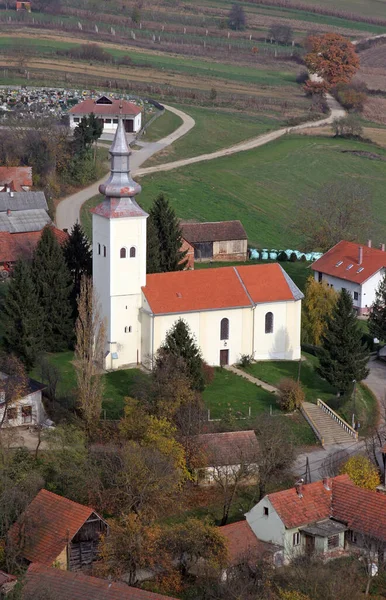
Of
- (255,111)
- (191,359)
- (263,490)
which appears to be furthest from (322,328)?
(255,111)

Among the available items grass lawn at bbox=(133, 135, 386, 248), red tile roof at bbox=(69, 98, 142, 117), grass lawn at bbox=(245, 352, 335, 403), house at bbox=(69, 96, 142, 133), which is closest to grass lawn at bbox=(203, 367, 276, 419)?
grass lawn at bbox=(245, 352, 335, 403)

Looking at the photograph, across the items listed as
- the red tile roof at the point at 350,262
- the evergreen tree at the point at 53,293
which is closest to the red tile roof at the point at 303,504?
the evergreen tree at the point at 53,293

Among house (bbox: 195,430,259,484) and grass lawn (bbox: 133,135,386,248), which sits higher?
house (bbox: 195,430,259,484)

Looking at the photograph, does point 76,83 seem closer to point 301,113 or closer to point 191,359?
point 301,113

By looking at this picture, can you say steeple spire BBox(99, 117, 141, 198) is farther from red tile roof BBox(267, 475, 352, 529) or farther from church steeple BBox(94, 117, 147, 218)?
red tile roof BBox(267, 475, 352, 529)

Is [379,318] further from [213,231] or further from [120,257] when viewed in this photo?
[213,231]

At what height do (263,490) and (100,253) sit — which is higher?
(100,253)

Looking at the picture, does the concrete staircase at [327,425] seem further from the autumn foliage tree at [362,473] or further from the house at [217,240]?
the house at [217,240]
